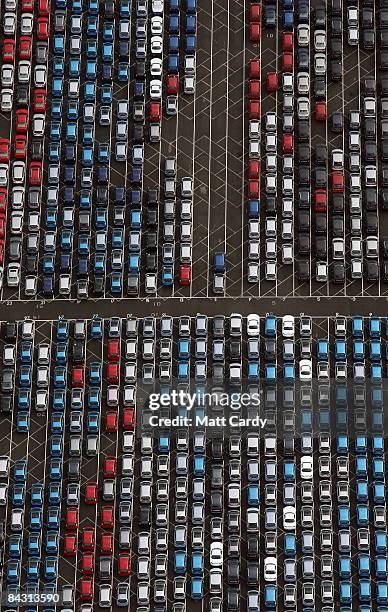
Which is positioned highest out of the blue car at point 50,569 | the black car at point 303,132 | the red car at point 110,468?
the black car at point 303,132

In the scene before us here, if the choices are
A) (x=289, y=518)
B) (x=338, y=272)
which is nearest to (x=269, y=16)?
(x=338, y=272)

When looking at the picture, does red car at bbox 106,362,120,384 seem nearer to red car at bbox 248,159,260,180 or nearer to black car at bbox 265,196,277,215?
black car at bbox 265,196,277,215

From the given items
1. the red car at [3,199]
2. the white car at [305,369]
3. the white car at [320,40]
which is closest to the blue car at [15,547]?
the white car at [305,369]

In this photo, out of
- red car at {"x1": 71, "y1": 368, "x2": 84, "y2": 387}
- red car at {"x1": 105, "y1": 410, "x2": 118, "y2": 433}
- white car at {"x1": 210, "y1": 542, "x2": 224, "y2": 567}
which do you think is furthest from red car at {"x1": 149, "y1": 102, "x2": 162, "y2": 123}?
white car at {"x1": 210, "y1": 542, "x2": 224, "y2": 567}

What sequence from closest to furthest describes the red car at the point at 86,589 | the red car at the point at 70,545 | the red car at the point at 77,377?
1. the red car at the point at 86,589
2. the red car at the point at 70,545
3. the red car at the point at 77,377

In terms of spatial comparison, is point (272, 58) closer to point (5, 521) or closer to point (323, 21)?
point (323, 21)

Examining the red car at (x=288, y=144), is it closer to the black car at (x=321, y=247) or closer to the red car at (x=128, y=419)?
the black car at (x=321, y=247)

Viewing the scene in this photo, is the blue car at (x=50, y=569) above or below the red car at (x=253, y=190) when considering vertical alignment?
below
